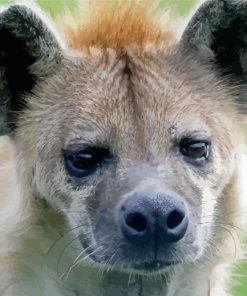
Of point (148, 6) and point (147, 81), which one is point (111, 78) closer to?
point (147, 81)

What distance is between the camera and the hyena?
574 centimetres

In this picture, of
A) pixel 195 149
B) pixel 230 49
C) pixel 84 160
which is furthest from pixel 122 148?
pixel 230 49

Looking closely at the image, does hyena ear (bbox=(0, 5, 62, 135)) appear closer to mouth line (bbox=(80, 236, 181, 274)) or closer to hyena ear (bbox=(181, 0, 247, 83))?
hyena ear (bbox=(181, 0, 247, 83))

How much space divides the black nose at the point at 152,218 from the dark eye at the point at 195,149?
36 centimetres

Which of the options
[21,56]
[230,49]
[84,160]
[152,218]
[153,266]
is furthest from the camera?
[230,49]

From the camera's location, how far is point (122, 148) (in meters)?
5.82

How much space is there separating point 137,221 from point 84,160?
0.46 m

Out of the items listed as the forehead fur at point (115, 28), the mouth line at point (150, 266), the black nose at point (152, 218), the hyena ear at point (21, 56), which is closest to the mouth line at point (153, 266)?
the mouth line at point (150, 266)

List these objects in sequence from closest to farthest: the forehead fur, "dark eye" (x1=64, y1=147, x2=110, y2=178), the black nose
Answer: the black nose
"dark eye" (x1=64, y1=147, x2=110, y2=178)
the forehead fur

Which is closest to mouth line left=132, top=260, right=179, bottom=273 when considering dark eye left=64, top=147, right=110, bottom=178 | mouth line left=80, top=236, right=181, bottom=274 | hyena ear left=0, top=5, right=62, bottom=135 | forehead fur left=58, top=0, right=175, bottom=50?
mouth line left=80, top=236, right=181, bottom=274

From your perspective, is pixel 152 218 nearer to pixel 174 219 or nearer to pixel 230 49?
pixel 174 219

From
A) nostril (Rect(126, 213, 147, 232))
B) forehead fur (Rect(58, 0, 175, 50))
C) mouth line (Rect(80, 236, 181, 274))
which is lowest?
mouth line (Rect(80, 236, 181, 274))

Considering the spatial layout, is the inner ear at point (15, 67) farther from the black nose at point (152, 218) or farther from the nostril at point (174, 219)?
the nostril at point (174, 219)

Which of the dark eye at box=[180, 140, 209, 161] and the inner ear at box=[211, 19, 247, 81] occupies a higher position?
the inner ear at box=[211, 19, 247, 81]
